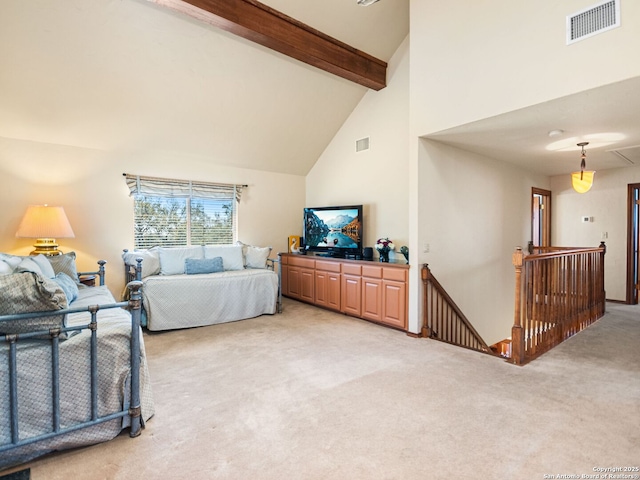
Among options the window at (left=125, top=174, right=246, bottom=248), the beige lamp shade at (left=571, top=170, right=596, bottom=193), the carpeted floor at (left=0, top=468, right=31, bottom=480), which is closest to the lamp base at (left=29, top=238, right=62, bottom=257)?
the window at (left=125, top=174, right=246, bottom=248)

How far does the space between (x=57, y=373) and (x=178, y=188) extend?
157 inches

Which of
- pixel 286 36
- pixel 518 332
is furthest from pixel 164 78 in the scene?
pixel 518 332

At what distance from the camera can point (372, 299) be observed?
4.64 metres

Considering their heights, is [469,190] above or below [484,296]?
above

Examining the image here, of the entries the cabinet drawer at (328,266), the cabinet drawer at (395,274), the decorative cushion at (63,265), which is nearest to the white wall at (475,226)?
the cabinet drawer at (395,274)

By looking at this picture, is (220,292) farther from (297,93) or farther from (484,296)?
(484,296)

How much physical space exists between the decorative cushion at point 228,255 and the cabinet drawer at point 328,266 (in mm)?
1241

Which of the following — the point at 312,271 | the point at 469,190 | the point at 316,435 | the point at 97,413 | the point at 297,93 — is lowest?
the point at 316,435

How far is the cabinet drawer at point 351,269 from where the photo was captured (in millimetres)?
4824

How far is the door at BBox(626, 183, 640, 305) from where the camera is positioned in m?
5.78

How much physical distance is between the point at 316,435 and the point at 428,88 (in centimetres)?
361

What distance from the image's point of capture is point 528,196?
6047 millimetres

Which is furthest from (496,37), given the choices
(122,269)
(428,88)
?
(122,269)

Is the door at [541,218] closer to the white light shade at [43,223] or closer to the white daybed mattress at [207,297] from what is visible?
the white daybed mattress at [207,297]
